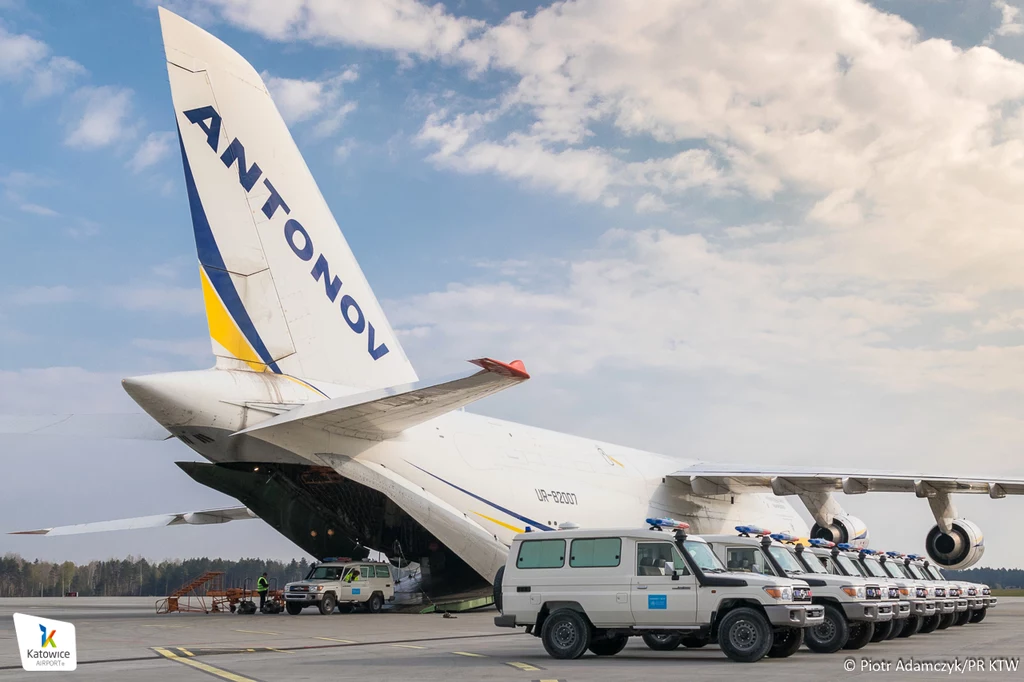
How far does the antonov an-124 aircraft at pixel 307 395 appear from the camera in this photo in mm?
17734

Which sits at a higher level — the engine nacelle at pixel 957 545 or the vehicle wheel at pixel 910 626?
the engine nacelle at pixel 957 545

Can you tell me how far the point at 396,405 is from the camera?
1734 cm

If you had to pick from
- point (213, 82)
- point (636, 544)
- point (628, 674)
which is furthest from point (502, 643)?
point (213, 82)

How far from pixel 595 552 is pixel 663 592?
96 cm

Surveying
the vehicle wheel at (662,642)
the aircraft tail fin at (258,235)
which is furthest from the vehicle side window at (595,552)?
the aircraft tail fin at (258,235)

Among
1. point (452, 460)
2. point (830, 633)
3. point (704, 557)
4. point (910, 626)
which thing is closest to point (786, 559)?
point (830, 633)

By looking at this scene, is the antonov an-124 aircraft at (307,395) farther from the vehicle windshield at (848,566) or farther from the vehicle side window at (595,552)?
the vehicle windshield at (848,566)

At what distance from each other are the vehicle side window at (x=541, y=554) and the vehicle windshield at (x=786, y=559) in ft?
9.64

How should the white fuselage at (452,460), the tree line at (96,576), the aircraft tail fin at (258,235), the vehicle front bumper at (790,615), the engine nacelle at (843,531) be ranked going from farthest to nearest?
the tree line at (96,576), the engine nacelle at (843,531), the aircraft tail fin at (258,235), the white fuselage at (452,460), the vehicle front bumper at (790,615)

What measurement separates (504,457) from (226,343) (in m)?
7.02

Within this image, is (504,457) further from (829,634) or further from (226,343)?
(829,634)

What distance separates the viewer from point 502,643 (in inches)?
612

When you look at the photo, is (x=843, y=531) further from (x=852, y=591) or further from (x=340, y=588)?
(x=852, y=591)

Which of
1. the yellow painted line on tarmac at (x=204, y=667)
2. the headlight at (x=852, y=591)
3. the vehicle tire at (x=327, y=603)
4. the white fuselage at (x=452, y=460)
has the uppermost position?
the white fuselage at (x=452, y=460)
